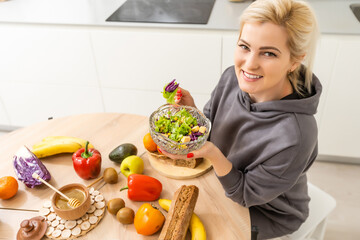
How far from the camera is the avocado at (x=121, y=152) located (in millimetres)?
1347

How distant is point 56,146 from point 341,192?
6.23 feet

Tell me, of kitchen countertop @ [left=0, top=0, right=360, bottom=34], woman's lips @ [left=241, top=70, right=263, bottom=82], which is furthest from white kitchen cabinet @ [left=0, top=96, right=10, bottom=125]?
woman's lips @ [left=241, top=70, right=263, bottom=82]

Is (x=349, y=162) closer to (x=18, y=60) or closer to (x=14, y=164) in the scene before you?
(x=14, y=164)

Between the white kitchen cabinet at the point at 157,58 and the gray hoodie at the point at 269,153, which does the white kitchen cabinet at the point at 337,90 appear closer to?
the white kitchen cabinet at the point at 157,58

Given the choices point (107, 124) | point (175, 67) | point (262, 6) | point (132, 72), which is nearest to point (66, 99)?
point (132, 72)

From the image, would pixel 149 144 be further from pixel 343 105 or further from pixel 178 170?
pixel 343 105

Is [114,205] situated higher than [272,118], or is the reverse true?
[272,118]

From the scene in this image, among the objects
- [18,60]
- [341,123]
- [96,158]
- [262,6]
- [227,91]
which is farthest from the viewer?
[18,60]

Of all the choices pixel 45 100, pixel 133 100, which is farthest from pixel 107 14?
pixel 45 100

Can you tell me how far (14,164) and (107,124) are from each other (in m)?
0.43

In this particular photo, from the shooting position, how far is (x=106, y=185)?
1.28 meters

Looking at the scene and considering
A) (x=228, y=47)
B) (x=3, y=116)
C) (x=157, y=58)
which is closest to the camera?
(x=228, y=47)

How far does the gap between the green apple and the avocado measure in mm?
44

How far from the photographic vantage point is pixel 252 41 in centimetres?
110
